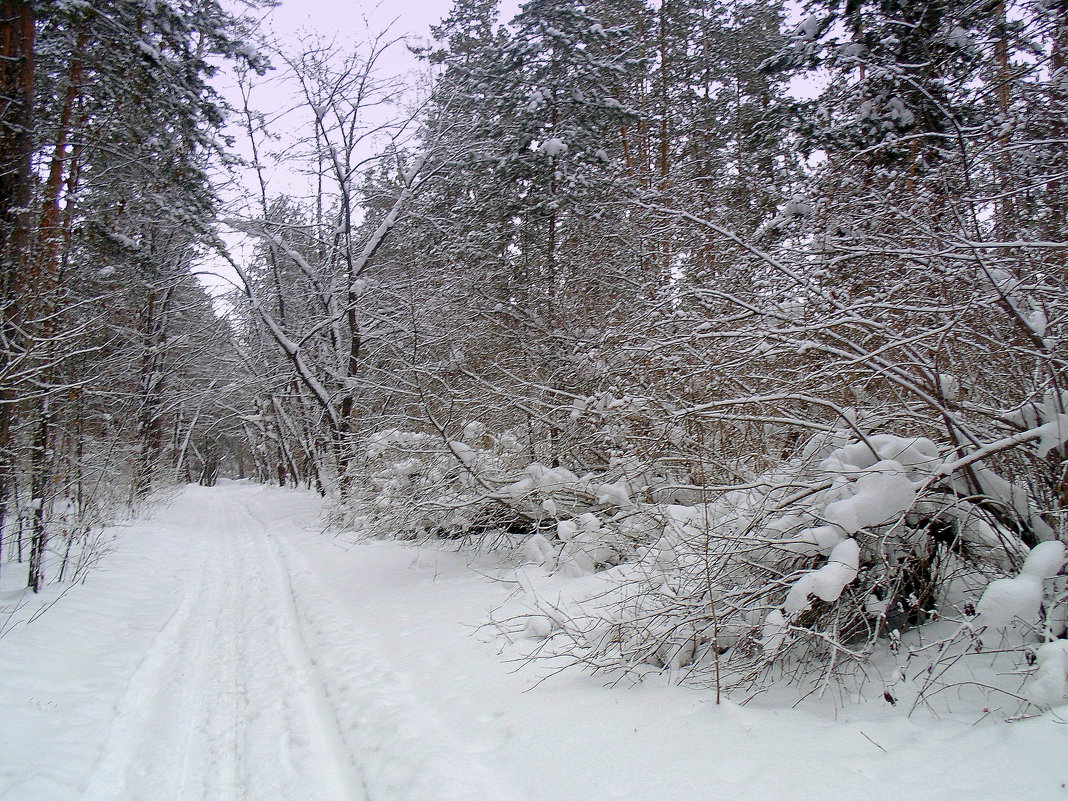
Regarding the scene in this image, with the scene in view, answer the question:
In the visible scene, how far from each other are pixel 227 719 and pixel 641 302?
629 centimetres

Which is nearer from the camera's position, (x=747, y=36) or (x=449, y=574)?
(x=449, y=574)

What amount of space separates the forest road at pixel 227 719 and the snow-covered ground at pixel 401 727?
0.02 m

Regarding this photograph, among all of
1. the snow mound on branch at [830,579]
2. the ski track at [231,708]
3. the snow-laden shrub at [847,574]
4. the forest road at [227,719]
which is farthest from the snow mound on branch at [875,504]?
the forest road at [227,719]

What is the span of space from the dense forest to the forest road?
1878mm

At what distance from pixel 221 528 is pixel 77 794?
1437 centimetres

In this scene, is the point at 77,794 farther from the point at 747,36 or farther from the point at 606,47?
the point at 747,36

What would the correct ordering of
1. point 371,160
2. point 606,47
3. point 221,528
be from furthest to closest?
point 221,528 < point 371,160 < point 606,47

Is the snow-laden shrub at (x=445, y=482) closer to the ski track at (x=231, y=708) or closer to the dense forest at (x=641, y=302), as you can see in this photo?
the dense forest at (x=641, y=302)

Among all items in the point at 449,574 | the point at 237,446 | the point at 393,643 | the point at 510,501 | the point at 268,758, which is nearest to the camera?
the point at 268,758

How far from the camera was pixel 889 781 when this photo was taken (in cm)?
258

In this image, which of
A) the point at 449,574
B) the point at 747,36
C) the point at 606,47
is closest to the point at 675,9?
the point at 747,36

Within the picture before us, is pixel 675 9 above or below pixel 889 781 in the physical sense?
above

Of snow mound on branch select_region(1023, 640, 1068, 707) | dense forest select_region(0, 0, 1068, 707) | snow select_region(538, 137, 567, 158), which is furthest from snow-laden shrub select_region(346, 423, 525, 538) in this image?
snow select_region(538, 137, 567, 158)

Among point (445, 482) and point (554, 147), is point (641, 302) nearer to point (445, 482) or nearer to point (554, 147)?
point (445, 482)
